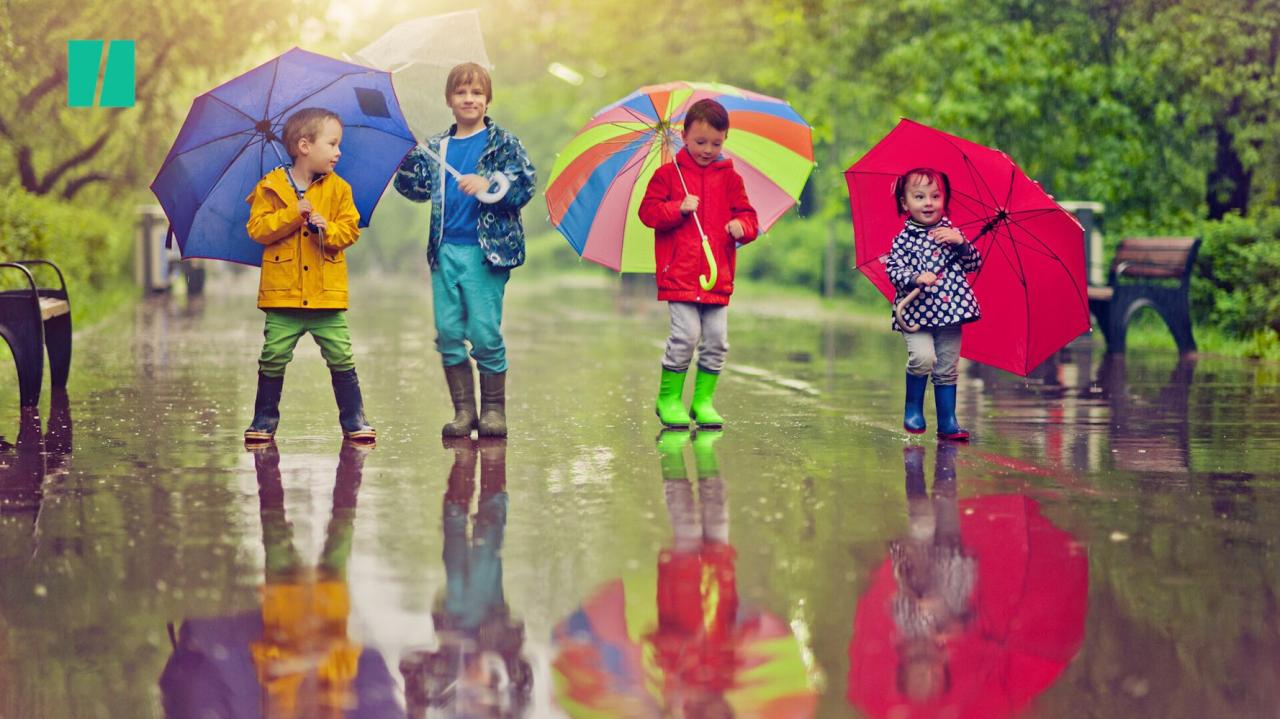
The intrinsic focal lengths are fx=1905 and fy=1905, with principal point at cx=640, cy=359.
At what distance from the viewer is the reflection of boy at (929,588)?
5055mm

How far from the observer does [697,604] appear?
19.3ft

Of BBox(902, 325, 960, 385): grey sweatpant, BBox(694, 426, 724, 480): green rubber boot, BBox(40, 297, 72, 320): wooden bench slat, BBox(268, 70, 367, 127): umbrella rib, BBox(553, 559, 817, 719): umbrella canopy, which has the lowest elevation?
BBox(553, 559, 817, 719): umbrella canopy

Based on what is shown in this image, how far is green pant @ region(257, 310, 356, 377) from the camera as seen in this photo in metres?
9.87

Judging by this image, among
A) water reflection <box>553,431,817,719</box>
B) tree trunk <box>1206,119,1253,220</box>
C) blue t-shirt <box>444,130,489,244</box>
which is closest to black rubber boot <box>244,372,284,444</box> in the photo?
blue t-shirt <box>444,130,489,244</box>

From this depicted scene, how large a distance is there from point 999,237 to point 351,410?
3.63m

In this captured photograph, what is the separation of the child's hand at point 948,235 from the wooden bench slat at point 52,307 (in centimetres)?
577

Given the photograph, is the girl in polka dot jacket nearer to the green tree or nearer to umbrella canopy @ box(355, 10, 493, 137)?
umbrella canopy @ box(355, 10, 493, 137)

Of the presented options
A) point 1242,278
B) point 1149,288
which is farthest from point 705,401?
point 1242,278

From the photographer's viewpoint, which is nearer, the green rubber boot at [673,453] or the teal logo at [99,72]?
the green rubber boot at [673,453]

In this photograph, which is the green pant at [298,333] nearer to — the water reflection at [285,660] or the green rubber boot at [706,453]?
the green rubber boot at [706,453]

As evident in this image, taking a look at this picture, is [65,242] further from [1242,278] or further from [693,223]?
[693,223]

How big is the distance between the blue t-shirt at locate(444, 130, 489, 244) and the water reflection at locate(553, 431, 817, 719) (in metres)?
3.34

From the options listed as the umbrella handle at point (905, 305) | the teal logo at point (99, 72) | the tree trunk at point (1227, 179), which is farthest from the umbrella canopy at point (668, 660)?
the tree trunk at point (1227, 179)

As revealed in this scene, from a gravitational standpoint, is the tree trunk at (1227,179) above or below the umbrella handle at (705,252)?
above
